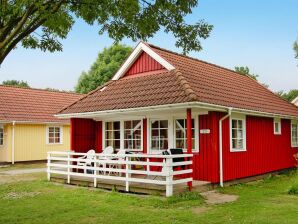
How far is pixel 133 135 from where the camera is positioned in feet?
51.2

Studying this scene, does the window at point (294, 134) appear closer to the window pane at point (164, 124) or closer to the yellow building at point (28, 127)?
the window pane at point (164, 124)

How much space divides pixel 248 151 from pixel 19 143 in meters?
14.5

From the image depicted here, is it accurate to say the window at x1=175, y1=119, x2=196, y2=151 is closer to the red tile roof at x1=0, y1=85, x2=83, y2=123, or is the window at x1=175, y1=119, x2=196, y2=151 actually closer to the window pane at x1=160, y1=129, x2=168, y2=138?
the window pane at x1=160, y1=129, x2=168, y2=138

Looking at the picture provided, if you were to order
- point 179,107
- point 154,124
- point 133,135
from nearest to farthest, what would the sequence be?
point 179,107 < point 154,124 < point 133,135

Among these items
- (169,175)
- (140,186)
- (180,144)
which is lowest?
(140,186)

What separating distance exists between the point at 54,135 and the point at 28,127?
7.23 feet

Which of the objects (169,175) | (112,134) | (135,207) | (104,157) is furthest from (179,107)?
(112,134)

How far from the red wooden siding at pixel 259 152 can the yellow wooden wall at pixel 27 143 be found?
14296 millimetres

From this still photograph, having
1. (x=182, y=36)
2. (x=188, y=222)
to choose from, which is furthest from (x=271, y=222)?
(x=182, y=36)

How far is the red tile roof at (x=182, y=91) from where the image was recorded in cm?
1289

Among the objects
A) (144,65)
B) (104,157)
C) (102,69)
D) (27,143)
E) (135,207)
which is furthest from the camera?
(102,69)

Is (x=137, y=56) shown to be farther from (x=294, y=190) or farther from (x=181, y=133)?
(x=294, y=190)

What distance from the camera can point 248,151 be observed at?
1505 cm

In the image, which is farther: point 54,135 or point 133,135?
point 54,135
